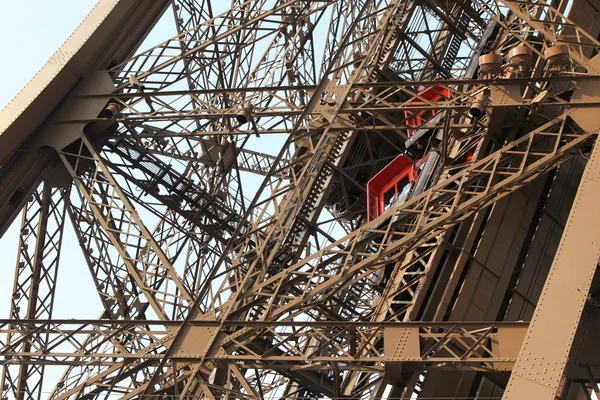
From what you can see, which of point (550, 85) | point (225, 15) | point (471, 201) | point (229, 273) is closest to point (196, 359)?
point (229, 273)

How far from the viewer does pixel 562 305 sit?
1228 cm

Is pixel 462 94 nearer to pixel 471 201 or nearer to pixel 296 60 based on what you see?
pixel 471 201

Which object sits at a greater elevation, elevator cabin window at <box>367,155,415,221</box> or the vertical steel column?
elevator cabin window at <box>367,155,415,221</box>

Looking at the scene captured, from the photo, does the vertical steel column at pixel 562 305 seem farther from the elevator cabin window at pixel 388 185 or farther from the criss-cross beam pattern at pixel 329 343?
the elevator cabin window at pixel 388 185

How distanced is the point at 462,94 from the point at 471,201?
2293 millimetres

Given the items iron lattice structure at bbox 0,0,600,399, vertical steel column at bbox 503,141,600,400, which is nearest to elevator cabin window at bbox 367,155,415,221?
iron lattice structure at bbox 0,0,600,399

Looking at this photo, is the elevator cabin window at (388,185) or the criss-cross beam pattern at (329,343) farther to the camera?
the elevator cabin window at (388,185)

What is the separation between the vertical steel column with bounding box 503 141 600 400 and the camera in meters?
11.7

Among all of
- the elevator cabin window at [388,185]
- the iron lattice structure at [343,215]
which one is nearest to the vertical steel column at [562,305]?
the iron lattice structure at [343,215]

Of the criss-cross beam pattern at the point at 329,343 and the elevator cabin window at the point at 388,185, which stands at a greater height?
the elevator cabin window at the point at 388,185

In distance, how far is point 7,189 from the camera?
17828 millimetres

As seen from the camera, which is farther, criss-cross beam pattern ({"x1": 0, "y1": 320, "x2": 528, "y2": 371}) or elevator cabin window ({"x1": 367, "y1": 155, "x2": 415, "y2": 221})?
elevator cabin window ({"x1": 367, "y1": 155, "x2": 415, "y2": 221})

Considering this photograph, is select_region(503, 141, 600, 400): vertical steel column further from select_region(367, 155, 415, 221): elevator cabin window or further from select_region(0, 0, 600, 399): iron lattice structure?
select_region(367, 155, 415, 221): elevator cabin window

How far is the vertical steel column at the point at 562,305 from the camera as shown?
11727mm
